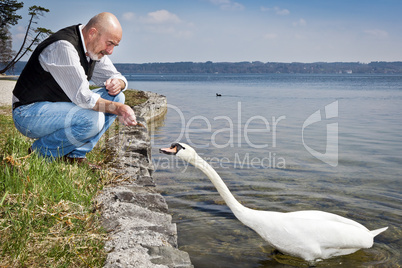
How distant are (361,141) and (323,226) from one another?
10230mm

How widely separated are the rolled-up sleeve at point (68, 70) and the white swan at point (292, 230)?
4.53 feet

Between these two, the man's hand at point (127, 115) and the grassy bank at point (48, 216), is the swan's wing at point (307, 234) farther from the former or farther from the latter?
the grassy bank at point (48, 216)

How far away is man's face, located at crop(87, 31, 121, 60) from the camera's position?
443cm

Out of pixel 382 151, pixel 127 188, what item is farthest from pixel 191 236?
pixel 382 151

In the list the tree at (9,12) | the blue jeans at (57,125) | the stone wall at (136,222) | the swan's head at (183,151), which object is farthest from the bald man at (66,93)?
the tree at (9,12)

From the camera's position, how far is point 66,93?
434 centimetres

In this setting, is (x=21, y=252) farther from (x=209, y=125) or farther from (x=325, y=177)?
(x=209, y=125)

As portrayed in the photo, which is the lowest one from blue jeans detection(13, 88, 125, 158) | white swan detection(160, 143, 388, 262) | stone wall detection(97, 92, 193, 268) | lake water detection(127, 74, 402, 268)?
lake water detection(127, 74, 402, 268)

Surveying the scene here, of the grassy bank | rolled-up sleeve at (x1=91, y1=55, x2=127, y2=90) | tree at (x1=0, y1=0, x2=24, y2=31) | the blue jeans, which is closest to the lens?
the grassy bank

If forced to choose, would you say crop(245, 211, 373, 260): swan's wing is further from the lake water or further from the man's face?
the man's face

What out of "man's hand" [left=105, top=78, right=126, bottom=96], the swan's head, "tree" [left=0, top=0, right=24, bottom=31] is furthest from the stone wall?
"tree" [left=0, top=0, right=24, bottom=31]

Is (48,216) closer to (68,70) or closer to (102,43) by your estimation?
(68,70)

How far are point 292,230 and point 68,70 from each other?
319 cm

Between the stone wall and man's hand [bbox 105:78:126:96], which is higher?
man's hand [bbox 105:78:126:96]
